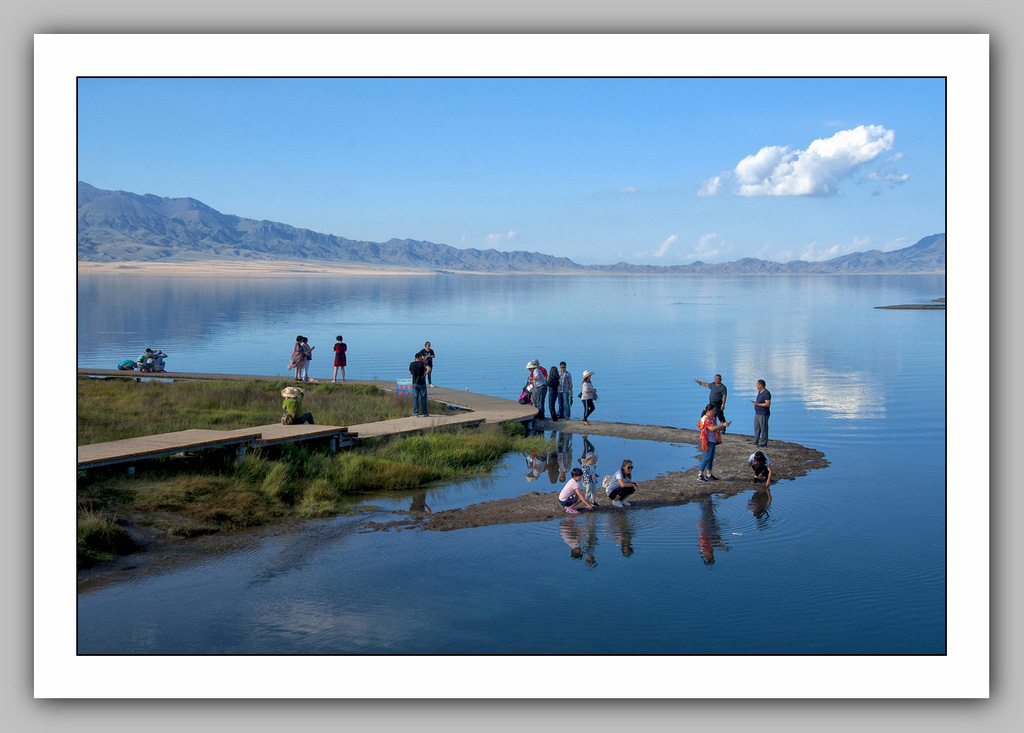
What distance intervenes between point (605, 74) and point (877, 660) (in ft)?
18.5

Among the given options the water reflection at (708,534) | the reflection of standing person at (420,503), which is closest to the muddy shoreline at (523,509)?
the reflection of standing person at (420,503)

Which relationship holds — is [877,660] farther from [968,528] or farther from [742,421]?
[742,421]

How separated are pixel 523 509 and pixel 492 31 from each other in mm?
9557

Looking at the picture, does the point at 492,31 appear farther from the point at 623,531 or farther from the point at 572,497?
the point at 572,497

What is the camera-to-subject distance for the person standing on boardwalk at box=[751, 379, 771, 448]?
2162cm

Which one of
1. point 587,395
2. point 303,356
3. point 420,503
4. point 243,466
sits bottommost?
point 420,503

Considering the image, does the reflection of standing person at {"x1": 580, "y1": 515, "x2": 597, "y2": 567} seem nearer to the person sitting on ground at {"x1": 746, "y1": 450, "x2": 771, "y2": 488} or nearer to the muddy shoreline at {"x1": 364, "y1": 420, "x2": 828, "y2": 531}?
the muddy shoreline at {"x1": 364, "y1": 420, "x2": 828, "y2": 531}

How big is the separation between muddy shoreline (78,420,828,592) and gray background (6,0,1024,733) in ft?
13.8

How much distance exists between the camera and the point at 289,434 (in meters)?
18.7

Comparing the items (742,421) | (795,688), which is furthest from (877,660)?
(742,421)

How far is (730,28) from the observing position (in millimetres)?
8609

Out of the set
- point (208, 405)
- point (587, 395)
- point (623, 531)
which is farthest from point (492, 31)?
point (208, 405)

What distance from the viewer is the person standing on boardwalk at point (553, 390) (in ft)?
86.5

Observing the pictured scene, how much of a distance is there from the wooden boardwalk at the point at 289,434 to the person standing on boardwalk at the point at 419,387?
2.65 feet
